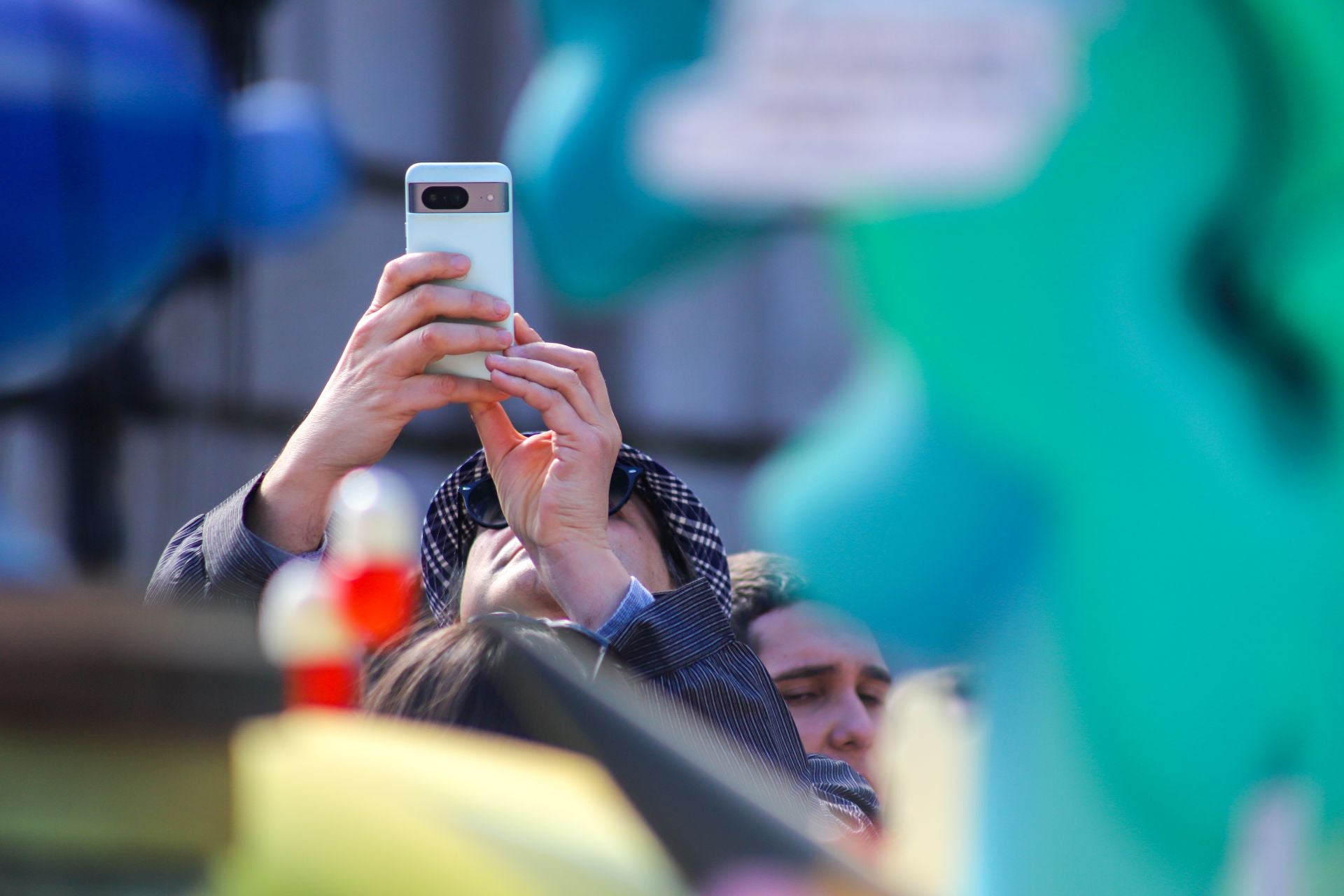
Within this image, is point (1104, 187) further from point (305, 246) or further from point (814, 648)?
point (305, 246)

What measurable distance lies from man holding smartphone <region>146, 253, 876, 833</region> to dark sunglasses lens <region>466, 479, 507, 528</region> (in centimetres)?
6

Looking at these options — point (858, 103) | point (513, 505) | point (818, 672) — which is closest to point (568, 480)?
point (513, 505)

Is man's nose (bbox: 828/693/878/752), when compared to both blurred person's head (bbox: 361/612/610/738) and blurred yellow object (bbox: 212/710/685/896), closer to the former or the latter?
blurred person's head (bbox: 361/612/610/738)

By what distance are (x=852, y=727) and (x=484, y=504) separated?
614 millimetres

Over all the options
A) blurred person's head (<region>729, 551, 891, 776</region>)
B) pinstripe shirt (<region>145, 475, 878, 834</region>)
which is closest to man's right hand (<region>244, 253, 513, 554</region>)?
pinstripe shirt (<region>145, 475, 878, 834</region>)

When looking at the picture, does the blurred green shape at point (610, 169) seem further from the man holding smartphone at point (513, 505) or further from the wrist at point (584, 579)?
the wrist at point (584, 579)

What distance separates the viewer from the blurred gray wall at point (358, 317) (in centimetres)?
390

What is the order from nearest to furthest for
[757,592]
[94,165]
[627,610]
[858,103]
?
[858,103]
[627,610]
[94,165]
[757,592]

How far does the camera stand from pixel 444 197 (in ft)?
4.07

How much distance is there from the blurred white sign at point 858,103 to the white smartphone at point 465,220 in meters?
0.77

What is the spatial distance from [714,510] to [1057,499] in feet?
17.7

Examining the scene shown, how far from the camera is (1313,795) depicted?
49cm

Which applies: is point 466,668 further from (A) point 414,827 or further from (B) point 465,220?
(B) point 465,220

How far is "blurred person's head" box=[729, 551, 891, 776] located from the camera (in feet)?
6.31
